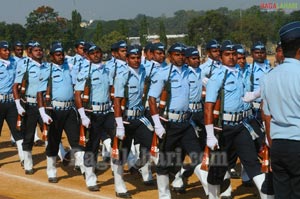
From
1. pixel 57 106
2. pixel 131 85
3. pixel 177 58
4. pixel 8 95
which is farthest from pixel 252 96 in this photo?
pixel 8 95

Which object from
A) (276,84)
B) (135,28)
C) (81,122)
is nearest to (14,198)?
(81,122)

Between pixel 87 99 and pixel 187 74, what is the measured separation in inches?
75.0

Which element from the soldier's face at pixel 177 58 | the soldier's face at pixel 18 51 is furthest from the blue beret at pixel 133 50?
the soldier's face at pixel 18 51

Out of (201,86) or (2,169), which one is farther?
(2,169)

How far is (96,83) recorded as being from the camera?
31.6 feet

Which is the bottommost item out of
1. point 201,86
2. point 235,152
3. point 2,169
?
point 2,169

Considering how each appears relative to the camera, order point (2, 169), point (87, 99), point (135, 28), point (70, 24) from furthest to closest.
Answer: point (135, 28) < point (70, 24) < point (2, 169) < point (87, 99)

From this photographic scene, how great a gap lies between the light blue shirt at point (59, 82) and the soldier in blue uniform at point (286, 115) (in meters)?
5.36

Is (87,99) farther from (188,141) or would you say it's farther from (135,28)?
(135,28)

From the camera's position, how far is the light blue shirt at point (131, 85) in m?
8.74

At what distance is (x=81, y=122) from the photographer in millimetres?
9641

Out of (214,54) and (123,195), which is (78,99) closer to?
(123,195)

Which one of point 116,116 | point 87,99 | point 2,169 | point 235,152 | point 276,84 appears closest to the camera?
point 276,84

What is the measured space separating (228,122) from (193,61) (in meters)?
2.43
